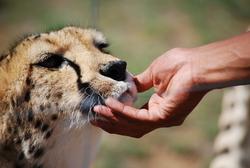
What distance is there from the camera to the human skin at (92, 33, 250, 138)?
1.87 metres

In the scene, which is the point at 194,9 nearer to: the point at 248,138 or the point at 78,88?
the point at 248,138

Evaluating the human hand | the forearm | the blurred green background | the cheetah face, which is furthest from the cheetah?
the blurred green background

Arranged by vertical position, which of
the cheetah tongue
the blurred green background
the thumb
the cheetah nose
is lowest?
the blurred green background

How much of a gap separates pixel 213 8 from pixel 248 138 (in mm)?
2051

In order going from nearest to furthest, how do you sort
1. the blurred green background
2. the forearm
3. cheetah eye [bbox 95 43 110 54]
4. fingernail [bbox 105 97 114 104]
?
the forearm
fingernail [bbox 105 97 114 104]
cheetah eye [bbox 95 43 110 54]
the blurred green background

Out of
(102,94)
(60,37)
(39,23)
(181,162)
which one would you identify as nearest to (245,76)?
(102,94)

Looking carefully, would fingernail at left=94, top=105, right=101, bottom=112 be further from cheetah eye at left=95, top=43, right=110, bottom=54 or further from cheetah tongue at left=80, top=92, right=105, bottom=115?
cheetah eye at left=95, top=43, right=110, bottom=54

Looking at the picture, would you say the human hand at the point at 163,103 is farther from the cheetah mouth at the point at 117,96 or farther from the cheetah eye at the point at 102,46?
the cheetah eye at the point at 102,46

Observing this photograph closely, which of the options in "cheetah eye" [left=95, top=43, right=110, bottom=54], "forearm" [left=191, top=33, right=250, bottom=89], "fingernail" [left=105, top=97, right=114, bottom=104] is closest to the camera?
"forearm" [left=191, top=33, right=250, bottom=89]

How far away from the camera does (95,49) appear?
2.22 metres

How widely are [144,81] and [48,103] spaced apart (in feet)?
0.85

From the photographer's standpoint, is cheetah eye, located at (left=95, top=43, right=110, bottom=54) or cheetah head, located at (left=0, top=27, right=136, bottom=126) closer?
cheetah head, located at (left=0, top=27, right=136, bottom=126)

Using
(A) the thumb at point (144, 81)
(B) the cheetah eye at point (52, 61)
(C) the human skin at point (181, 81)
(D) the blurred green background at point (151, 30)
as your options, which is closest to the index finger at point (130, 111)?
(C) the human skin at point (181, 81)

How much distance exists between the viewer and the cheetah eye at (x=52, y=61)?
7.16 feet
